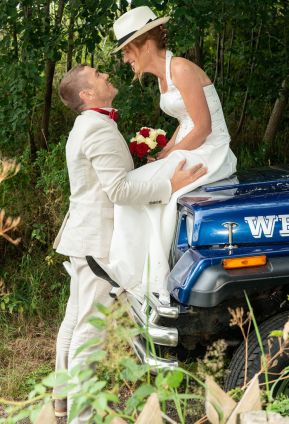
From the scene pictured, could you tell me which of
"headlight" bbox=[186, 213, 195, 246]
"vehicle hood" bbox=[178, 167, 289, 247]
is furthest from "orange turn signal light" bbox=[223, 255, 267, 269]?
"headlight" bbox=[186, 213, 195, 246]

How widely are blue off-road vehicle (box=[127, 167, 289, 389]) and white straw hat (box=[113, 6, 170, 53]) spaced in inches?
42.7

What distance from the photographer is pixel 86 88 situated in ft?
13.4

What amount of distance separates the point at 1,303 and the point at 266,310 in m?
2.79

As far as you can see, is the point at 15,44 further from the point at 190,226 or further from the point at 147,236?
the point at 190,226

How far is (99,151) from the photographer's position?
12.8 feet

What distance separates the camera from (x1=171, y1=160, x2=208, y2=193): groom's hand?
402 cm

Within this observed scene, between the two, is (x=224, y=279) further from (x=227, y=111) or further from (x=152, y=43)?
(x=227, y=111)

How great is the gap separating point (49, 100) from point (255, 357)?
4.78 metres

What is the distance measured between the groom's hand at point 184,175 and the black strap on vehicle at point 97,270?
544 millimetres

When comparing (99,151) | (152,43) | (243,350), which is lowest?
(243,350)

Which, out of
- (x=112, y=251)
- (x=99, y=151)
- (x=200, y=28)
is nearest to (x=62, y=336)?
(x=112, y=251)

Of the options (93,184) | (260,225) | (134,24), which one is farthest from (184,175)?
(134,24)

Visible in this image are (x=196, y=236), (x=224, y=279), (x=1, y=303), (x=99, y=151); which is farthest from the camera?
(x=1, y=303)

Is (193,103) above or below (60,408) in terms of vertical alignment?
above
